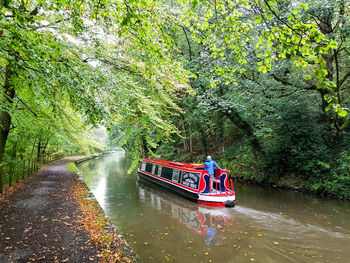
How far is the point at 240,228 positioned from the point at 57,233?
203 inches

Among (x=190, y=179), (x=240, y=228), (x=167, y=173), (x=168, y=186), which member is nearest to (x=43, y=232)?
(x=240, y=228)

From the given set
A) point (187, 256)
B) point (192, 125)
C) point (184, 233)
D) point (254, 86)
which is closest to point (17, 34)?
point (187, 256)

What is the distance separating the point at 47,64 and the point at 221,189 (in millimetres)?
8271

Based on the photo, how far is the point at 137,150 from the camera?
1342cm

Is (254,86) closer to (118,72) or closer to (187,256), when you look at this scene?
(118,72)

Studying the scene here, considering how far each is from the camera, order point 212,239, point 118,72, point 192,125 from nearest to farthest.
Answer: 1. point 212,239
2. point 118,72
3. point 192,125

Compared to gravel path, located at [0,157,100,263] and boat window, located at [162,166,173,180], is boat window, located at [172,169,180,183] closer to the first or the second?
boat window, located at [162,166,173,180]

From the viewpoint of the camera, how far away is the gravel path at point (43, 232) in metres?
3.82

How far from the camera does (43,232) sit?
4.82 metres

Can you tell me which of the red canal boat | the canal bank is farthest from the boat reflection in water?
→ the canal bank

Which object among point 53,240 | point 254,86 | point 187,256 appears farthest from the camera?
point 254,86

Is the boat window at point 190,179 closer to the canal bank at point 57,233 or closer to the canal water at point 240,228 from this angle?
the canal water at point 240,228

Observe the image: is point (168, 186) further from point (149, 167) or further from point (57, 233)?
point (57, 233)

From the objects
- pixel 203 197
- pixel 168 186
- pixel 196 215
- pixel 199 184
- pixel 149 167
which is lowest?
pixel 196 215
